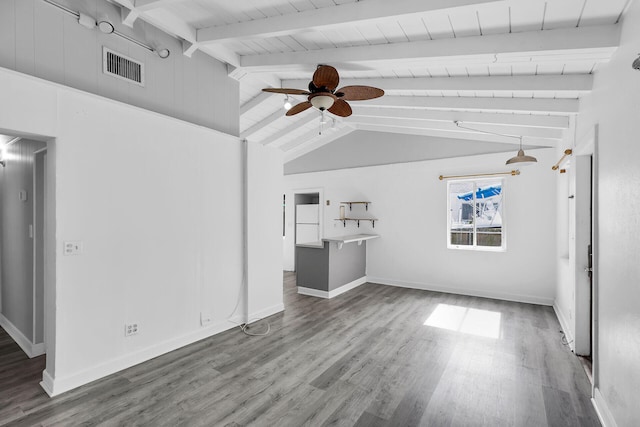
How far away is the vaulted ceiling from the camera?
2.16 m

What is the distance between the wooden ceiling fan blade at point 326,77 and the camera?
243cm

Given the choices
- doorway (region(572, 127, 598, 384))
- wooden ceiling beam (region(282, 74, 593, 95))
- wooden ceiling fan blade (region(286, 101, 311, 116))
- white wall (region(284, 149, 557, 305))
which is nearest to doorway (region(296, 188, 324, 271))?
white wall (region(284, 149, 557, 305))

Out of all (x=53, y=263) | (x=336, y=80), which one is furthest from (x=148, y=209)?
(x=336, y=80)

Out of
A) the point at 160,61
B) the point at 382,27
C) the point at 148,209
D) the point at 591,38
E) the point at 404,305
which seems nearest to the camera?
the point at 591,38

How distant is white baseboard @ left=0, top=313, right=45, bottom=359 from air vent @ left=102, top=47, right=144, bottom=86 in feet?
8.83

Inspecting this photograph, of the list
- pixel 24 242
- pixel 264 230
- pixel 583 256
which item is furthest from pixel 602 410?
pixel 24 242

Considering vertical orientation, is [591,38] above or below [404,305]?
above

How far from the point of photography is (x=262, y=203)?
14.1 ft

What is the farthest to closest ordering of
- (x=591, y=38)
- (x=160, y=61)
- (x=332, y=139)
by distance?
(x=332, y=139)
(x=160, y=61)
(x=591, y=38)

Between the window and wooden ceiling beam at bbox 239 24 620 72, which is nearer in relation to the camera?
wooden ceiling beam at bbox 239 24 620 72

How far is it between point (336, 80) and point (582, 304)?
10.6 ft

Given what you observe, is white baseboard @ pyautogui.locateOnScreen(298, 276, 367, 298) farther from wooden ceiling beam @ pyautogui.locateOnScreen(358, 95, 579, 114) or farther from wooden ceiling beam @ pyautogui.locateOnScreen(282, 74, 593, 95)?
wooden ceiling beam @ pyautogui.locateOnScreen(282, 74, 593, 95)

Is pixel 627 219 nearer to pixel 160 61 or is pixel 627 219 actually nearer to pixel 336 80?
pixel 336 80

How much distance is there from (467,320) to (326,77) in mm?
3623
